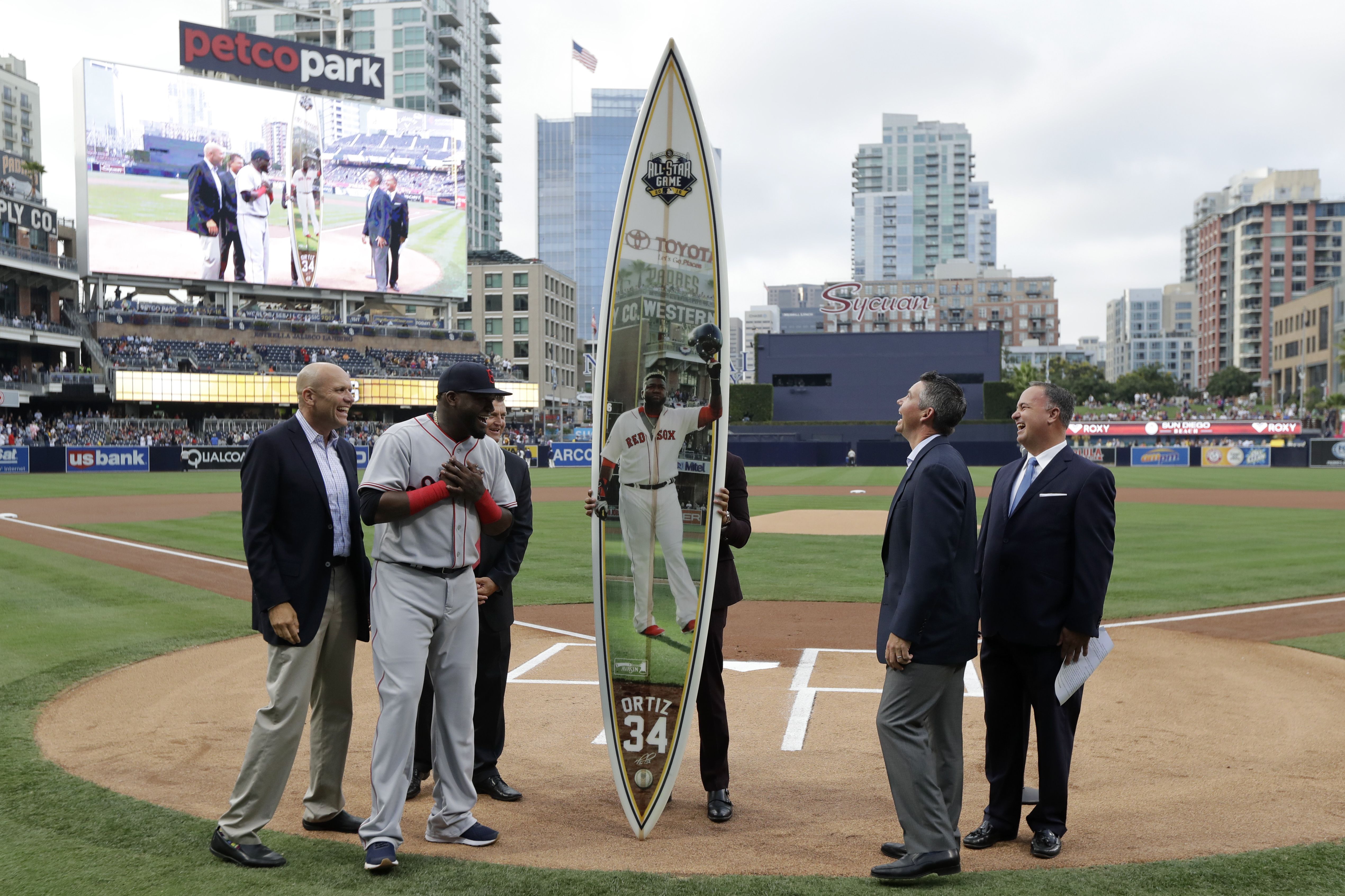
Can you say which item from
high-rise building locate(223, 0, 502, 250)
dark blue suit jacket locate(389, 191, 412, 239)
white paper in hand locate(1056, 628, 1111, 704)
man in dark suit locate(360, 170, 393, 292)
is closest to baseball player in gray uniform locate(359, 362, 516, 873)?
white paper in hand locate(1056, 628, 1111, 704)

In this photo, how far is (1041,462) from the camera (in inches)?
179

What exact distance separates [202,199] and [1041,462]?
66.5m

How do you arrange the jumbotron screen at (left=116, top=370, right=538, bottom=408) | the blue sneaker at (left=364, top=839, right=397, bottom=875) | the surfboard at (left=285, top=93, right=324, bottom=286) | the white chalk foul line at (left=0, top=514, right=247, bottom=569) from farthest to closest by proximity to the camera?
the surfboard at (left=285, top=93, right=324, bottom=286)
the jumbotron screen at (left=116, top=370, right=538, bottom=408)
the white chalk foul line at (left=0, top=514, right=247, bottom=569)
the blue sneaker at (left=364, top=839, right=397, bottom=875)

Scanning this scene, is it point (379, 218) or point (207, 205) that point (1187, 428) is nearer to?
point (379, 218)

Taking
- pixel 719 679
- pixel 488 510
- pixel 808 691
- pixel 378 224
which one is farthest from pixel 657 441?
pixel 378 224

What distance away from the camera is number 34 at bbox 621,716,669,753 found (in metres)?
4.81

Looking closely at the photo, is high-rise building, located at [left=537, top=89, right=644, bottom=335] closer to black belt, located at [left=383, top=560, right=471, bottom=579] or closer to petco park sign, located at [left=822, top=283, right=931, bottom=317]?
petco park sign, located at [left=822, top=283, right=931, bottom=317]

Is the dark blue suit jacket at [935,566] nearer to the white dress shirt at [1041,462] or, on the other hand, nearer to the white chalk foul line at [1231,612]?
the white dress shirt at [1041,462]

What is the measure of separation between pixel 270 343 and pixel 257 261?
563cm

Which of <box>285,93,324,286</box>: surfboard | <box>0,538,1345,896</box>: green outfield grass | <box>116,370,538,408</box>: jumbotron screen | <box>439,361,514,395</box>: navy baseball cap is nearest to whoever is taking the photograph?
<box>0,538,1345,896</box>: green outfield grass

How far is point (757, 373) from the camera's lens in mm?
62406

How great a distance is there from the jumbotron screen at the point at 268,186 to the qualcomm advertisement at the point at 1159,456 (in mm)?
45338

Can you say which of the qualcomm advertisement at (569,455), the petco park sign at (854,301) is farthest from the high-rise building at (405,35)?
the qualcomm advertisement at (569,455)

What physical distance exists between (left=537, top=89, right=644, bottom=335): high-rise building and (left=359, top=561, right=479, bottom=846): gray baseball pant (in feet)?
445
